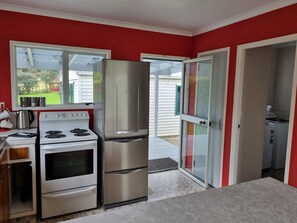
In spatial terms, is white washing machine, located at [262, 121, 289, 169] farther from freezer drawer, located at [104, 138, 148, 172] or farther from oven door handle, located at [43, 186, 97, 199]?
oven door handle, located at [43, 186, 97, 199]

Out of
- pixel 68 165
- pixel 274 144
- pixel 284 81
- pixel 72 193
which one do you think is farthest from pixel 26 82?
pixel 284 81

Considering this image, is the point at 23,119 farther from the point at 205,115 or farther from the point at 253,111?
the point at 253,111

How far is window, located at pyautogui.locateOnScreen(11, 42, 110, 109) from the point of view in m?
2.91

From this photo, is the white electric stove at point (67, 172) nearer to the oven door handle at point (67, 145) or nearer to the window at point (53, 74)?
the oven door handle at point (67, 145)

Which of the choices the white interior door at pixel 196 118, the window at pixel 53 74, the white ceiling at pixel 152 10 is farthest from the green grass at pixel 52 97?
the white interior door at pixel 196 118

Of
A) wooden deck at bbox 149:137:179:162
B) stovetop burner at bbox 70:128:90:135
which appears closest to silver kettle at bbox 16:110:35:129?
stovetop burner at bbox 70:128:90:135

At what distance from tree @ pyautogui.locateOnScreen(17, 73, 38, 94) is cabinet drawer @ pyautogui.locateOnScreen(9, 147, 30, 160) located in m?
0.94

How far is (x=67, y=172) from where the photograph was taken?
2.57m

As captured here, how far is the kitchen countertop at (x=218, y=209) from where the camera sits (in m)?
0.94

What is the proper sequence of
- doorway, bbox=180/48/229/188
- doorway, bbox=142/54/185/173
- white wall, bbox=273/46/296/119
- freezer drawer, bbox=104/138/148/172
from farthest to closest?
doorway, bbox=142/54/185/173
white wall, bbox=273/46/296/119
doorway, bbox=180/48/229/188
freezer drawer, bbox=104/138/148/172

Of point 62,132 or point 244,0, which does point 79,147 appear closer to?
point 62,132

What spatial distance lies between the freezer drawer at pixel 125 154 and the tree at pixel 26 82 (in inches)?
52.8

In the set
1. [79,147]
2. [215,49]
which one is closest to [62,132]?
[79,147]

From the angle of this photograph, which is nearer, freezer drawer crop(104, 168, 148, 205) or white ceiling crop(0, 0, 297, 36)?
white ceiling crop(0, 0, 297, 36)
